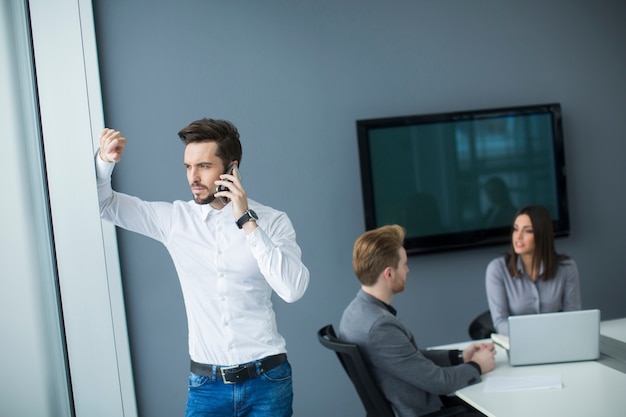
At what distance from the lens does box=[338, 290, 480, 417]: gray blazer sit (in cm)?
245

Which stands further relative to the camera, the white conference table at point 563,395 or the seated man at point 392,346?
the seated man at point 392,346

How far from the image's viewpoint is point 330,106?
149 inches

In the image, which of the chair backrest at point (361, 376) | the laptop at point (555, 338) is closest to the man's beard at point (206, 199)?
the chair backrest at point (361, 376)

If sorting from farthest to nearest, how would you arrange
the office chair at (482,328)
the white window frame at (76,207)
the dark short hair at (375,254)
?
1. the office chair at (482,328)
2. the dark short hair at (375,254)
3. the white window frame at (76,207)

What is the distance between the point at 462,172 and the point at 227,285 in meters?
2.43

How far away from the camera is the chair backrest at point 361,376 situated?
233 centimetres

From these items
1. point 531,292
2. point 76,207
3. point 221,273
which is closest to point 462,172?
point 531,292

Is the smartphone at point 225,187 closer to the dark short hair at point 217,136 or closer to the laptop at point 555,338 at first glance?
the dark short hair at point 217,136

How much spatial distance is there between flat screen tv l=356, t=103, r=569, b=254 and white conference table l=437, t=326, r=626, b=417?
1.36 m

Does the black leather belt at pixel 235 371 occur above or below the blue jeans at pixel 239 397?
above

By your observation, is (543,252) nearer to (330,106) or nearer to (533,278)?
(533,278)

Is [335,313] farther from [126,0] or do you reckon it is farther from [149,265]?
[126,0]

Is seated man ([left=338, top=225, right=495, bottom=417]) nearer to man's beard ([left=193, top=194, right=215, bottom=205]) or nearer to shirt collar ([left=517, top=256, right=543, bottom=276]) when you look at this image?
shirt collar ([left=517, top=256, right=543, bottom=276])

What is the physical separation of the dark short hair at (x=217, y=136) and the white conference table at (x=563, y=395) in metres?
1.18
